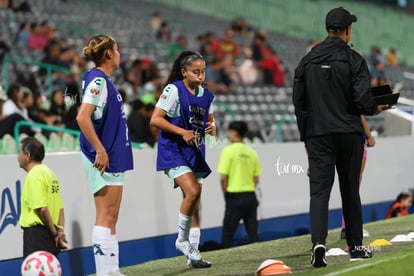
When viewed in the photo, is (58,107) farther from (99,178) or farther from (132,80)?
(99,178)

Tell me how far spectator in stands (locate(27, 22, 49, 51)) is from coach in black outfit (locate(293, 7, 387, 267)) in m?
13.8

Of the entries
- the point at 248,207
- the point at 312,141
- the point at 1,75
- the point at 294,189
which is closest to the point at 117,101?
the point at 312,141

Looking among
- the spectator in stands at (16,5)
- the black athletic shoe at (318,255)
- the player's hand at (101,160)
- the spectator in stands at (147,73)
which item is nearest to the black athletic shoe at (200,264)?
the black athletic shoe at (318,255)

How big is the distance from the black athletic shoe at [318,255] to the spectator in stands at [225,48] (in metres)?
17.4

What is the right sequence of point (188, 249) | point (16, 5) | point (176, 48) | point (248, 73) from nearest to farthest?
1. point (188, 249)
2. point (16, 5)
3. point (176, 48)
4. point (248, 73)

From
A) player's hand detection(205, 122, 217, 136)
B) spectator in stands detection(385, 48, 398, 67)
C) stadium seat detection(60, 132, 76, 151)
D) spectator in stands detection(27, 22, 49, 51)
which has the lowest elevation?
stadium seat detection(60, 132, 76, 151)

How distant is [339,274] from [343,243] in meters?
4.09

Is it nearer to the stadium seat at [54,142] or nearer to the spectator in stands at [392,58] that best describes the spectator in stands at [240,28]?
the spectator in stands at [392,58]

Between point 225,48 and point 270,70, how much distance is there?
132cm

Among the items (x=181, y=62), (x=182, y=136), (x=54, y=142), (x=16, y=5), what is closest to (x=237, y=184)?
(x=54, y=142)

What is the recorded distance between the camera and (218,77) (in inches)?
987

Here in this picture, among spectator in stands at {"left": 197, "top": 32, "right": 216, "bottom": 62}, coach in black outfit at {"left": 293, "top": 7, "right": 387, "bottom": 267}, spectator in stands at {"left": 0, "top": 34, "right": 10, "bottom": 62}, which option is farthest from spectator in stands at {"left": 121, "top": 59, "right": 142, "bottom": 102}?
coach in black outfit at {"left": 293, "top": 7, "right": 387, "bottom": 267}

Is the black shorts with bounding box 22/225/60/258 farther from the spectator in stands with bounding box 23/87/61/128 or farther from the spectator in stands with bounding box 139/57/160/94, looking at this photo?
the spectator in stands with bounding box 139/57/160/94

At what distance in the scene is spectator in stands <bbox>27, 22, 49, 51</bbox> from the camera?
2195cm
